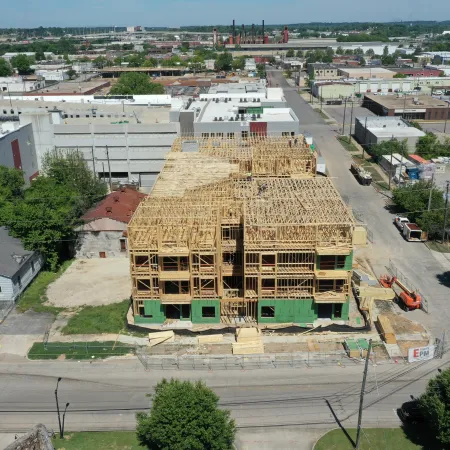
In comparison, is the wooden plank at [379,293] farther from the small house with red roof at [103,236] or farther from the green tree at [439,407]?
the small house with red roof at [103,236]

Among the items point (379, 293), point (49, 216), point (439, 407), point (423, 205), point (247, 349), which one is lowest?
point (247, 349)

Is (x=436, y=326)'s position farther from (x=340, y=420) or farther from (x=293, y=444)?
(x=293, y=444)

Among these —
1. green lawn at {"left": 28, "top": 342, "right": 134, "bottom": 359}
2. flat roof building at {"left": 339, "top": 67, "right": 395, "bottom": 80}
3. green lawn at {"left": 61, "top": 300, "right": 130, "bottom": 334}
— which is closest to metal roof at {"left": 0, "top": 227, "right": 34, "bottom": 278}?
green lawn at {"left": 61, "top": 300, "right": 130, "bottom": 334}

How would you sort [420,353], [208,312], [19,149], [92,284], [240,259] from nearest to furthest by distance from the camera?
1. [420,353]
2. [208,312]
3. [240,259]
4. [92,284]
5. [19,149]

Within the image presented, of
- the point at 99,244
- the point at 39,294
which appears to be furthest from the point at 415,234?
the point at 39,294

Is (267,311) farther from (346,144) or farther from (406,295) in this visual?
(346,144)

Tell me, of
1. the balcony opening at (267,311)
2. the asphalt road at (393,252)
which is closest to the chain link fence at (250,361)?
the balcony opening at (267,311)

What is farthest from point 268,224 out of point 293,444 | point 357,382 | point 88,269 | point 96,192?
point 96,192
